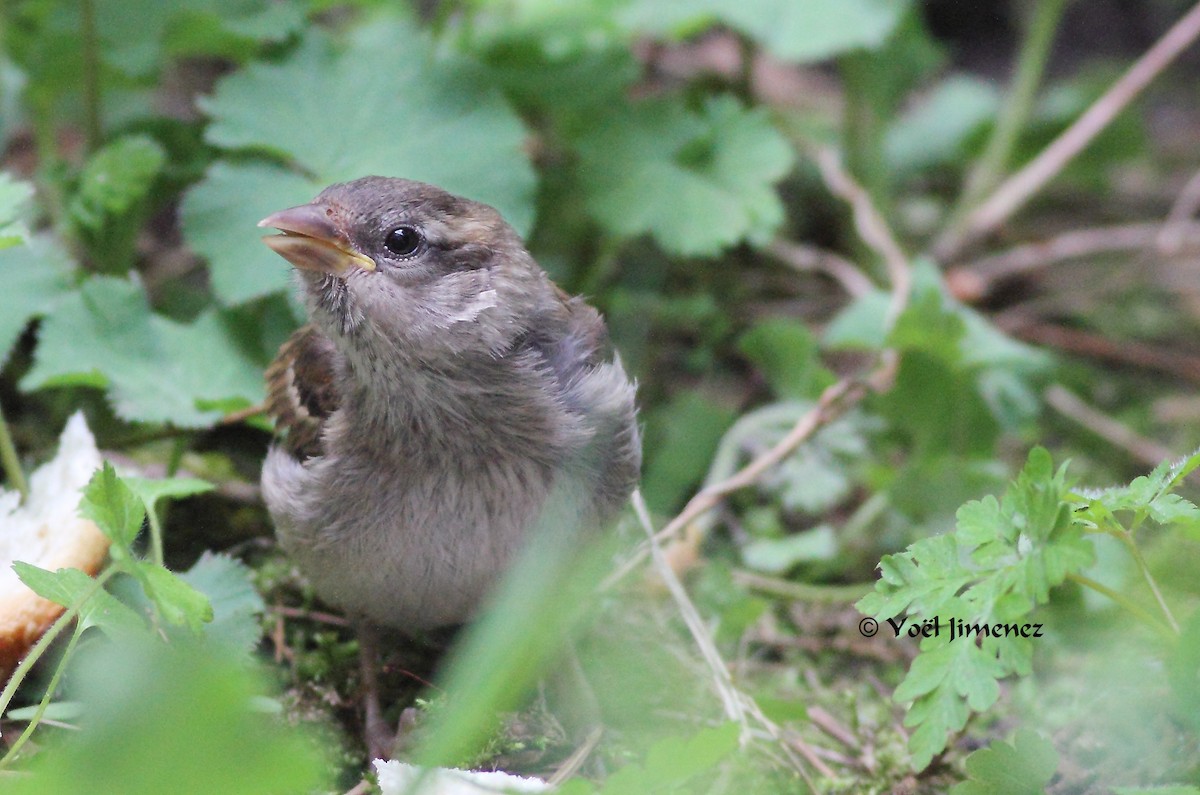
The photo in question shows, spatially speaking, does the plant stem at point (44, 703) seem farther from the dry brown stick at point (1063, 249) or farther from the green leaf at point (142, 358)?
the dry brown stick at point (1063, 249)

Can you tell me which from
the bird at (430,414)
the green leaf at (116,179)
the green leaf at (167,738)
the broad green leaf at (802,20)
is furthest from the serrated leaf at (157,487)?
the broad green leaf at (802,20)

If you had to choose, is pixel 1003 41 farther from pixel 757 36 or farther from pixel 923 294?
pixel 923 294

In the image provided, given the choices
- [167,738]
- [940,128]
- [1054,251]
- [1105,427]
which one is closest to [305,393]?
[167,738]

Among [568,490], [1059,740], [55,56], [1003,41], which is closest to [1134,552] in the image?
[1059,740]

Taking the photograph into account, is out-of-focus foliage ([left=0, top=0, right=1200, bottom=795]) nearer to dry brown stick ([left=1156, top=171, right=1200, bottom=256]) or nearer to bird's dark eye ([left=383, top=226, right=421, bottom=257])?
dry brown stick ([left=1156, top=171, right=1200, bottom=256])

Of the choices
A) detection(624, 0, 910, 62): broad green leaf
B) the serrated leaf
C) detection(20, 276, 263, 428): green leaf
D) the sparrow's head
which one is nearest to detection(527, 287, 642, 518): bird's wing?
the sparrow's head
